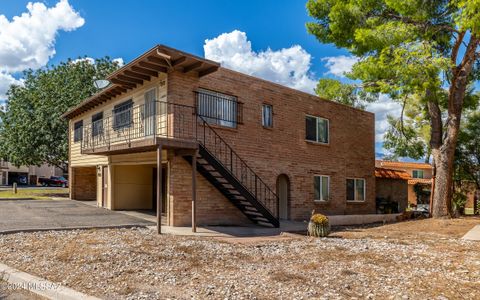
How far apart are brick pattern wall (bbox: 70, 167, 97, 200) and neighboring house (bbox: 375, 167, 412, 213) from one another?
16.9 metres

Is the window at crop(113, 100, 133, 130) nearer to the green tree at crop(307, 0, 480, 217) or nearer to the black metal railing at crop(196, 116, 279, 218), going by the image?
the black metal railing at crop(196, 116, 279, 218)

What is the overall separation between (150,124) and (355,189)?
11.8m

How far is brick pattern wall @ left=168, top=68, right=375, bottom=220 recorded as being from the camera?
14.7 metres

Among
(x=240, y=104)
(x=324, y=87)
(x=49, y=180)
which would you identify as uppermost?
(x=324, y=87)

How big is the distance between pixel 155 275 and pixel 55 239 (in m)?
4.62

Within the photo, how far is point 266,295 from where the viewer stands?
5559 mm

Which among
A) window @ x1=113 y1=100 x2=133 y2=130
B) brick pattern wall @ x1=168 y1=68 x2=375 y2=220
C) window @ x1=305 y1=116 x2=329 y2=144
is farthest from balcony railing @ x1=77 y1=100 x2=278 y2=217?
window @ x1=305 y1=116 x2=329 y2=144

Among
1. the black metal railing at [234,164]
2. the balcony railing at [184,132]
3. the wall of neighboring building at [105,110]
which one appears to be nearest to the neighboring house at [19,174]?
A: the wall of neighboring building at [105,110]

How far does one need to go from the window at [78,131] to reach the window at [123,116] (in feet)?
17.9

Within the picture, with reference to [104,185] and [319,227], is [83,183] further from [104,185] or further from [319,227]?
[319,227]

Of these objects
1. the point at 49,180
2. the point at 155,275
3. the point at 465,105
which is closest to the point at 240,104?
the point at 155,275

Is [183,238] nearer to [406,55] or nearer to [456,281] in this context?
[456,281]

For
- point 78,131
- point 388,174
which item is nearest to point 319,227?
point 388,174

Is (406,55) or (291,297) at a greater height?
(406,55)
